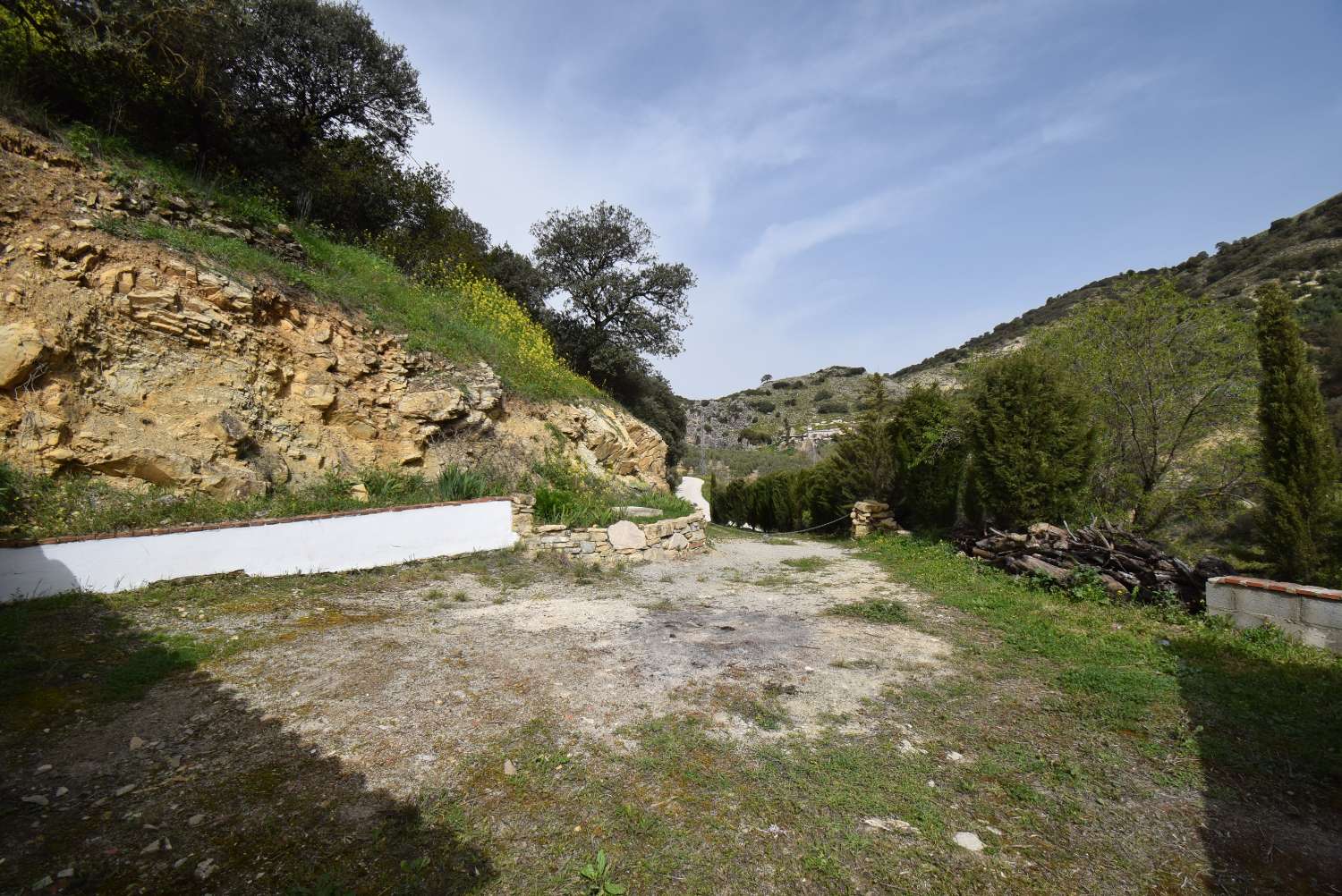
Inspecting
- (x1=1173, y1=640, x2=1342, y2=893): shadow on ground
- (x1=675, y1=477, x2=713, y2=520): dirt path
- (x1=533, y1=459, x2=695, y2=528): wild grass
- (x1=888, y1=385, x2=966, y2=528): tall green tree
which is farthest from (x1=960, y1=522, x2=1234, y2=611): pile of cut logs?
(x1=675, y1=477, x2=713, y2=520): dirt path

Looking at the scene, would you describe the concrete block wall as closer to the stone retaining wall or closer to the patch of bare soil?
the patch of bare soil

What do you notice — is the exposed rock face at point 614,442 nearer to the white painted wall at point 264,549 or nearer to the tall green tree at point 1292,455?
the white painted wall at point 264,549

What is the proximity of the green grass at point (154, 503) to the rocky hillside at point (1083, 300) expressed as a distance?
11886 millimetres

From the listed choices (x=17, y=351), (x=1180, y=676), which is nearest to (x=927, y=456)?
(x=1180, y=676)

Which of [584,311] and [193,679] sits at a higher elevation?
[584,311]

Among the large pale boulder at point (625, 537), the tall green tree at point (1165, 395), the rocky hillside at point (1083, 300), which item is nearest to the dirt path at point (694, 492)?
the rocky hillside at point (1083, 300)

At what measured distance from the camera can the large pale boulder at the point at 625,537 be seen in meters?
8.55

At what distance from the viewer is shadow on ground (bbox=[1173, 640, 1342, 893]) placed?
7.24 ft

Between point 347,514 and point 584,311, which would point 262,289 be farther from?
point 584,311

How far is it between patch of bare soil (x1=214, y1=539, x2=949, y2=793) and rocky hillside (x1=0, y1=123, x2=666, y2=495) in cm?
331

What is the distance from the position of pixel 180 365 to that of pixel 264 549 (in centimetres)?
312

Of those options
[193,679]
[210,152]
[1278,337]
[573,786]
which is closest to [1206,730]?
[573,786]

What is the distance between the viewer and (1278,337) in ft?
24.3

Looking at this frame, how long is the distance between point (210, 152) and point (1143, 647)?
16.2m
